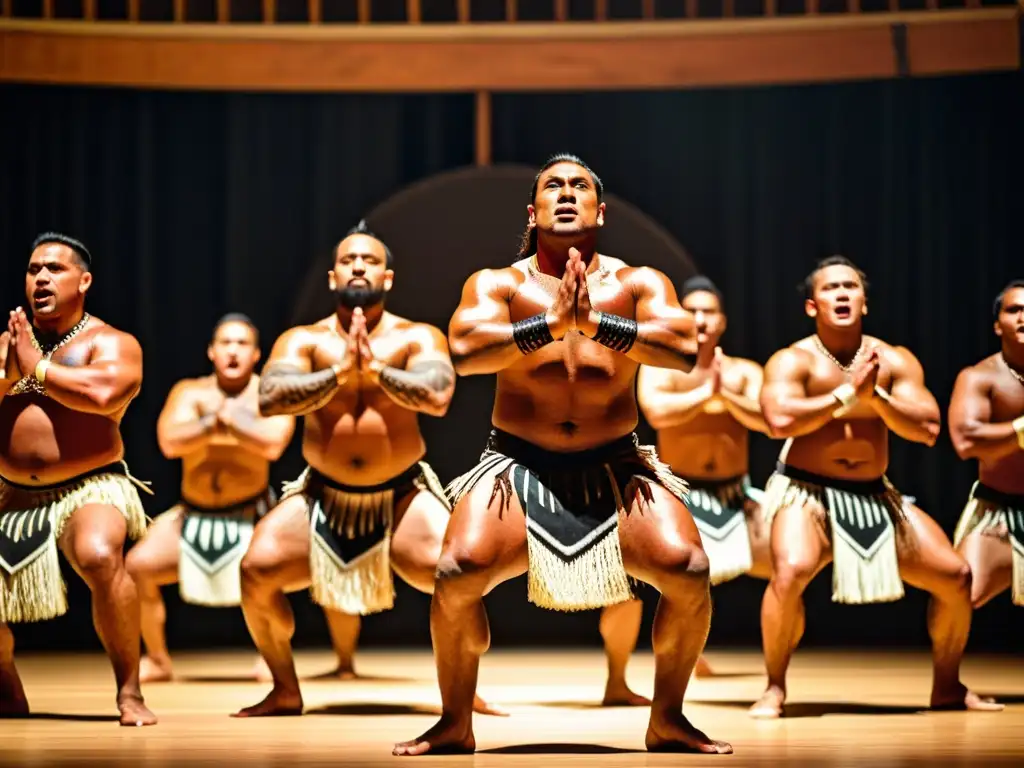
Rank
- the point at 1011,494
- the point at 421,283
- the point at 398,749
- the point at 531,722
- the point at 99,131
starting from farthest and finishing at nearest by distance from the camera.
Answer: the point at 99,131 < the point at 421,283 < the point at 1011,494 < the point at 531,722 < the point at 398,749

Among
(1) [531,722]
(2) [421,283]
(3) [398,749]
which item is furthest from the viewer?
(2) [421,283]

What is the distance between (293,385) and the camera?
4609mm

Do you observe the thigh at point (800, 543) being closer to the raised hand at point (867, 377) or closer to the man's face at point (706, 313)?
the raised hand at point (867, 377)

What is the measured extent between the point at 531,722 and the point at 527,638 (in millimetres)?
2599

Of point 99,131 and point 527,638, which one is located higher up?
point 99,131

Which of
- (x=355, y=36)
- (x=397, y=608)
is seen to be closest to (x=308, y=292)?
(x=355, y=36)

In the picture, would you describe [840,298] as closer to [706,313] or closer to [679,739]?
[706,313]

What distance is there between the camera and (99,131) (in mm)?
7195

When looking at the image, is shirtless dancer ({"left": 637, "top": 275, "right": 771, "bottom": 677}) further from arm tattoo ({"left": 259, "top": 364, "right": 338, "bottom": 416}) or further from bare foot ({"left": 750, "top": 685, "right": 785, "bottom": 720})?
arm tattoo ({"left": 259, "top": 364, "right": 338, "bottom": 416})

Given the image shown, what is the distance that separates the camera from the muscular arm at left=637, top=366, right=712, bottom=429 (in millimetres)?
5766

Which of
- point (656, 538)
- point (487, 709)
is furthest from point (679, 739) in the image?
point (487, 709)

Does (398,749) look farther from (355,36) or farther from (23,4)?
(23,4)

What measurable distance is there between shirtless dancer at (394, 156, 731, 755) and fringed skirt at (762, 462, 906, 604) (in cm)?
95

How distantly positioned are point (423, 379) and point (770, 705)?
1426 mm
